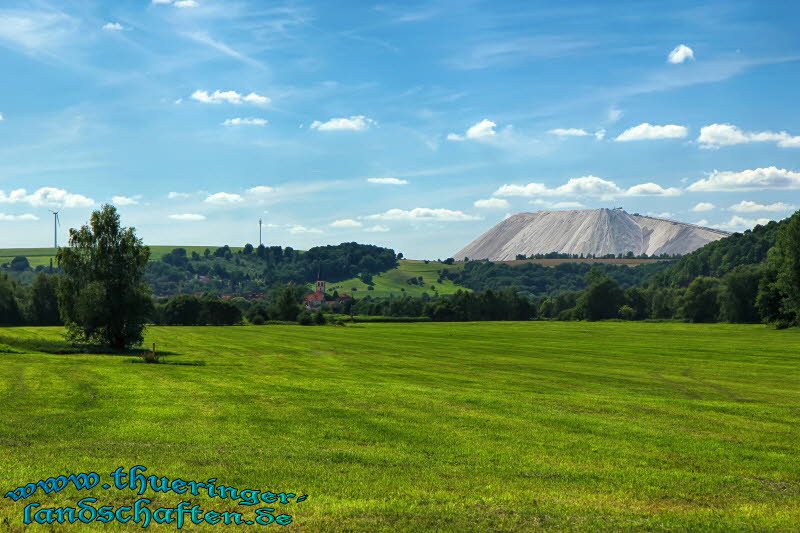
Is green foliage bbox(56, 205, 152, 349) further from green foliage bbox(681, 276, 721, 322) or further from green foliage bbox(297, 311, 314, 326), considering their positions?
green foliage bbox(681, 276, 721, 322)

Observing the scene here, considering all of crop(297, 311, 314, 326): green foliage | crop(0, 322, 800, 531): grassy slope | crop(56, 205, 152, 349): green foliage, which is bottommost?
crop(297, 311, 314, 326): green foliage

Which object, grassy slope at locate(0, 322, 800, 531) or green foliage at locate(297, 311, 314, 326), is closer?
grassy slope at locate(0, 322, 800, 531)

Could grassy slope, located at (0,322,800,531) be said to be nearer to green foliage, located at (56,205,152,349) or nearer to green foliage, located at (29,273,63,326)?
green foliage, located at (56,205,152,349)

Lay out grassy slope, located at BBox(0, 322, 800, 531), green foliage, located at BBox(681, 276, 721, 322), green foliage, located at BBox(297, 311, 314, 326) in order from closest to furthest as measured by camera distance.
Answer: grassy slope, located at BBox(0, 322, 800, 531) → green foliage, located at BBox(681, 276, 721, 322) → green foliage, located at BBox(297, 311, 314, 326)

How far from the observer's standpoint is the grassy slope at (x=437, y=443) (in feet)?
53.1

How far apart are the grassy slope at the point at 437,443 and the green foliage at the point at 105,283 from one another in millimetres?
27249

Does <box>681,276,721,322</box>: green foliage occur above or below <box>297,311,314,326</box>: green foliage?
above

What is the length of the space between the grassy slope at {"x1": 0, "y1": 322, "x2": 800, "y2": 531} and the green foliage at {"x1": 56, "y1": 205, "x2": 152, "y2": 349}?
27249 millimetres

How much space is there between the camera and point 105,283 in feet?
263

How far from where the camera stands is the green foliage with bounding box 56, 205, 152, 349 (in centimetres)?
8006

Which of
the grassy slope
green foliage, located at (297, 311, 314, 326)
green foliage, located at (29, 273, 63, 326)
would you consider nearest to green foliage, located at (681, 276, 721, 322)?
green foliage, located at (297, 311, 314, 326)

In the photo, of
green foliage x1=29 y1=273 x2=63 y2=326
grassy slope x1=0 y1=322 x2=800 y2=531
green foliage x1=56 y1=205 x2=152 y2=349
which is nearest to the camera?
grassy slope x1=0 y1=322 x2=800 y2=531

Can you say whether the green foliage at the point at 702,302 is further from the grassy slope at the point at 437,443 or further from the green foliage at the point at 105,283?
the green foliage at the point at 105,283

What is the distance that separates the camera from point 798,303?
12112 centimetres
